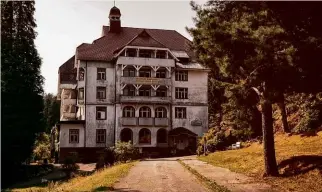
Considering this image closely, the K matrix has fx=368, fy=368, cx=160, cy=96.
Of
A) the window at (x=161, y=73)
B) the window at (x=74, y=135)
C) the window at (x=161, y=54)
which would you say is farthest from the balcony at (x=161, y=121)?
the window at (x=74, y=135)

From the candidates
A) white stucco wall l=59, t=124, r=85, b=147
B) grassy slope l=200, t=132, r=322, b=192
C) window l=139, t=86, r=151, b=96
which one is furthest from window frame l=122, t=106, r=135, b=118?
grassy slope l=200, t=132, r=322, b=192

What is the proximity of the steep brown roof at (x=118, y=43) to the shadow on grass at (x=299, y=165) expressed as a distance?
25402 mm

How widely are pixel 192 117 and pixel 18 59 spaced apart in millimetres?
27412

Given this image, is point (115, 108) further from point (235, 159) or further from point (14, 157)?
point (235, 159)

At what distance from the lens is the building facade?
4600 centimetres

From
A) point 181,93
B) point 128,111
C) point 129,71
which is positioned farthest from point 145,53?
point 128,111

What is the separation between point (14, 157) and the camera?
2908 centimetres

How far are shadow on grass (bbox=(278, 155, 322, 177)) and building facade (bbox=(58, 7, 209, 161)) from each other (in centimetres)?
2932

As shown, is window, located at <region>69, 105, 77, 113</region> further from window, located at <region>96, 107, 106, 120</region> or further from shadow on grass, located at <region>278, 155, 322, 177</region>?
shadow on grass, located at <region>278, 155, 322, 177</region>

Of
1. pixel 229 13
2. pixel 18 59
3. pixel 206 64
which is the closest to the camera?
pixel 229 13

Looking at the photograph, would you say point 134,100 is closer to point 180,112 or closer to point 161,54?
point 180,112

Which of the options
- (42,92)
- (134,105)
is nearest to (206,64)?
(42,92)

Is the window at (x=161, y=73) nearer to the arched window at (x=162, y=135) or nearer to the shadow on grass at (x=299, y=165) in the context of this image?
the arched window at (x=162, y=135)

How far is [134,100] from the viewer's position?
153 feet
